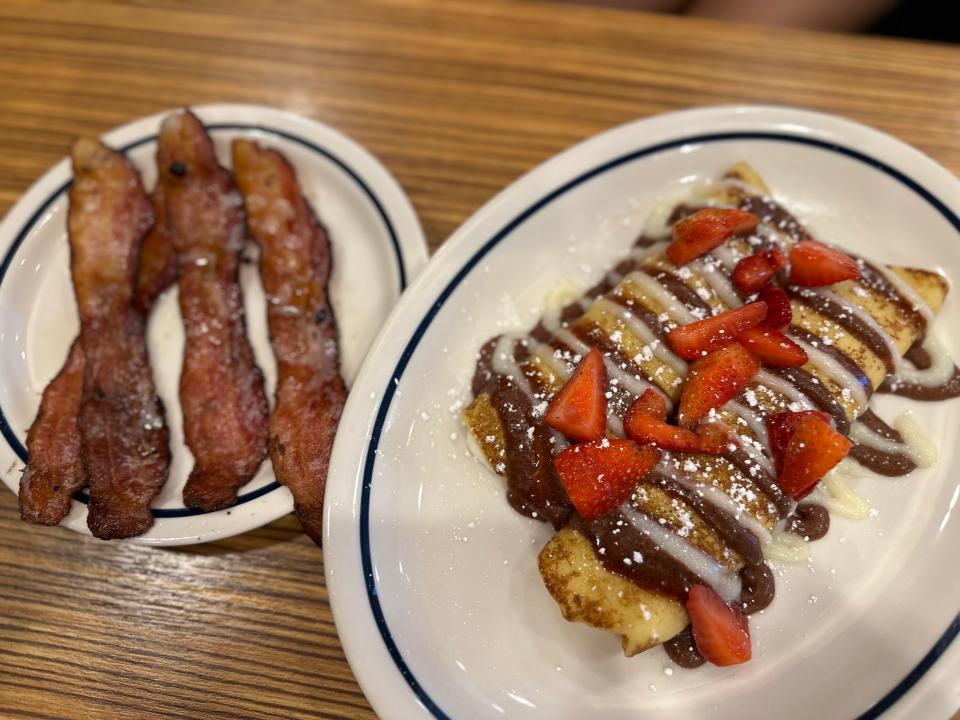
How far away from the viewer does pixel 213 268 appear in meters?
2.34

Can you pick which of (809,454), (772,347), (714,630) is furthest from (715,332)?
(714,630)

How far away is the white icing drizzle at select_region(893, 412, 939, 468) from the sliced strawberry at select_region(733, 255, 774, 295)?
0.55 metres

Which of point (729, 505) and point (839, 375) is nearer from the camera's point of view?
point (729, 505)

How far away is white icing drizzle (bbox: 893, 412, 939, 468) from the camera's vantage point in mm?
1802

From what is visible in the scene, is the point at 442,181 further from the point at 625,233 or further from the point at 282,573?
the point at 282,573

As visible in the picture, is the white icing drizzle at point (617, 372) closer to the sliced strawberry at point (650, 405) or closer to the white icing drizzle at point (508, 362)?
the sliced strawberry at point (650, 405)

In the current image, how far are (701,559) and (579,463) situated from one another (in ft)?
1.21

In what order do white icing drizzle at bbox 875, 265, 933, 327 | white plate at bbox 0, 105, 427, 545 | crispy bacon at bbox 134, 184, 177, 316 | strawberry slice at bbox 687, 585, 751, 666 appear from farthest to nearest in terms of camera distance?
1. crispy bacon at bbox 134, 184, 177, 316
2. white plate at bbox 0, 105, 427, 545
3. white icing drizzle at bbox 875, 265, 933, 327
4. strawberry slice at bbox 687, 585, 751, 666

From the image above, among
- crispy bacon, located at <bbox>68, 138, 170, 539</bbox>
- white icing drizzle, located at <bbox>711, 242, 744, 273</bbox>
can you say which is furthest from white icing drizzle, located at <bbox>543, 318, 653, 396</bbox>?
crispy bacon, located at <bbox>68, 138, 170, 539</bbox>

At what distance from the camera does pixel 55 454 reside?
2006 mm

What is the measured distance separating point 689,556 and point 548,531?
1.26ft

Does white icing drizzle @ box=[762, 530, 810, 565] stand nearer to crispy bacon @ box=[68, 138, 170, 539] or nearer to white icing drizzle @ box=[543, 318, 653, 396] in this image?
white icing drizzle @ box=[543, 318, 653, 396]

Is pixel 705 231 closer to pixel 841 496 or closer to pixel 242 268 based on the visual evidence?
pixel 841 496

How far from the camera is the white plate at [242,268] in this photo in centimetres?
215
